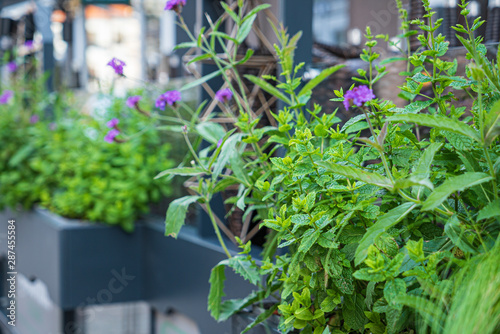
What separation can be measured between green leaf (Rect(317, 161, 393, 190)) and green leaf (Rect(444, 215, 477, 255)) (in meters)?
0.11

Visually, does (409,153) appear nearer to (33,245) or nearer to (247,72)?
(247,72)

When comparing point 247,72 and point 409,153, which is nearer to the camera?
point 409,153

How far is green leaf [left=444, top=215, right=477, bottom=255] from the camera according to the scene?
32.3 inches

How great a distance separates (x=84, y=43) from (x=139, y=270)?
5452 mm

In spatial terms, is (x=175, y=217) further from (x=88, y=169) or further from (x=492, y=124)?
(x=88, y=169)

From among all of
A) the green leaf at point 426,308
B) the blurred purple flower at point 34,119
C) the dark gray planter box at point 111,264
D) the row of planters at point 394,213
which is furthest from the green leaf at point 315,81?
the blurred purple flower at point 34,119

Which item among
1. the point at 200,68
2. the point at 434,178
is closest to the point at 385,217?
the point at 434,178

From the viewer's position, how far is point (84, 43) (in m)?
7.34

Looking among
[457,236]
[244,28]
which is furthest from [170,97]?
[457,236]

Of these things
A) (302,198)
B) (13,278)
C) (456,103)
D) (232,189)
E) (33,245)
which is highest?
(456,103)

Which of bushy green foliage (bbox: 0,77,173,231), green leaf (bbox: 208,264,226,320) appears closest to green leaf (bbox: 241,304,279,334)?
green leaf (bbox: 208,264,226,320)

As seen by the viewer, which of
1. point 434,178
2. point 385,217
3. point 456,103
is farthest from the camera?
point 456,103

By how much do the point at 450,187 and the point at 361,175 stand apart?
0.13 metres

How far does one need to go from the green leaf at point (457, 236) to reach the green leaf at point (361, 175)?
0.35 feet
